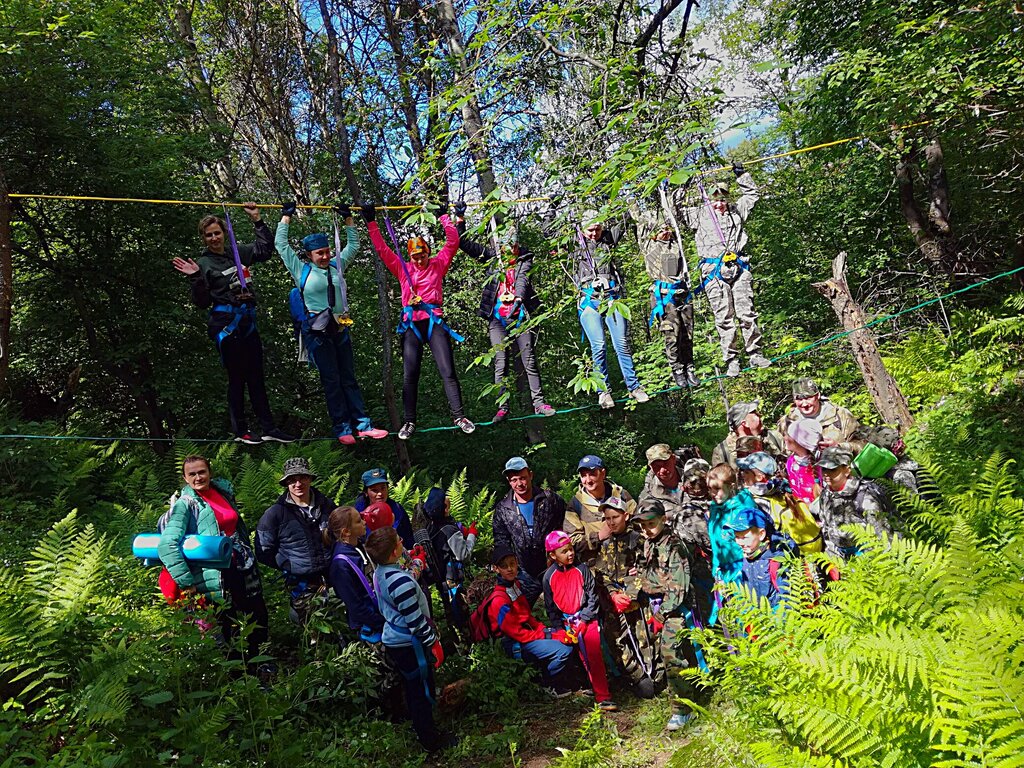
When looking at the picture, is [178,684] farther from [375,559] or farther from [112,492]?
[112,492]

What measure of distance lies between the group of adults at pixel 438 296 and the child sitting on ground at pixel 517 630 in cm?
161

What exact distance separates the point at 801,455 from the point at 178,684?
5.99 meters

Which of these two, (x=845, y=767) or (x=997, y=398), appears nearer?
(x=845, y=767)

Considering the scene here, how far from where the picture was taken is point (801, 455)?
22.9ft

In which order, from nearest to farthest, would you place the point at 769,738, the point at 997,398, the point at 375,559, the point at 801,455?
the point at 769,738
the point at 375,559
the point at 801,455
the point at 997,398

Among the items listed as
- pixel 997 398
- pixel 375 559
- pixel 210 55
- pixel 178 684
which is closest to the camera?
pixel 178 684

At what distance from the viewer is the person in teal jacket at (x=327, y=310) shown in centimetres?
668

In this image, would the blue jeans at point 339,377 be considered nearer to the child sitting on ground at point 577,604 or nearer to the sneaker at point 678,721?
the child sitting on ground at point 577,604

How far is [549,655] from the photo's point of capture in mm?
5828

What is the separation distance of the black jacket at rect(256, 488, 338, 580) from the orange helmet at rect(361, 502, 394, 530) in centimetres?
49

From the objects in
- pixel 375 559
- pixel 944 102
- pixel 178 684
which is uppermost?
pixel 944 102

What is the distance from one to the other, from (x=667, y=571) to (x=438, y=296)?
363 centimetres

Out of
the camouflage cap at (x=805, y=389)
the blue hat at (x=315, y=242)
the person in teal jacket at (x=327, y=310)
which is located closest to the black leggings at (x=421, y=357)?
the person in teal jacket at (x=327, y=310)

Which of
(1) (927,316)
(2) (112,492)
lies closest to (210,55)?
(2) (112,492)
